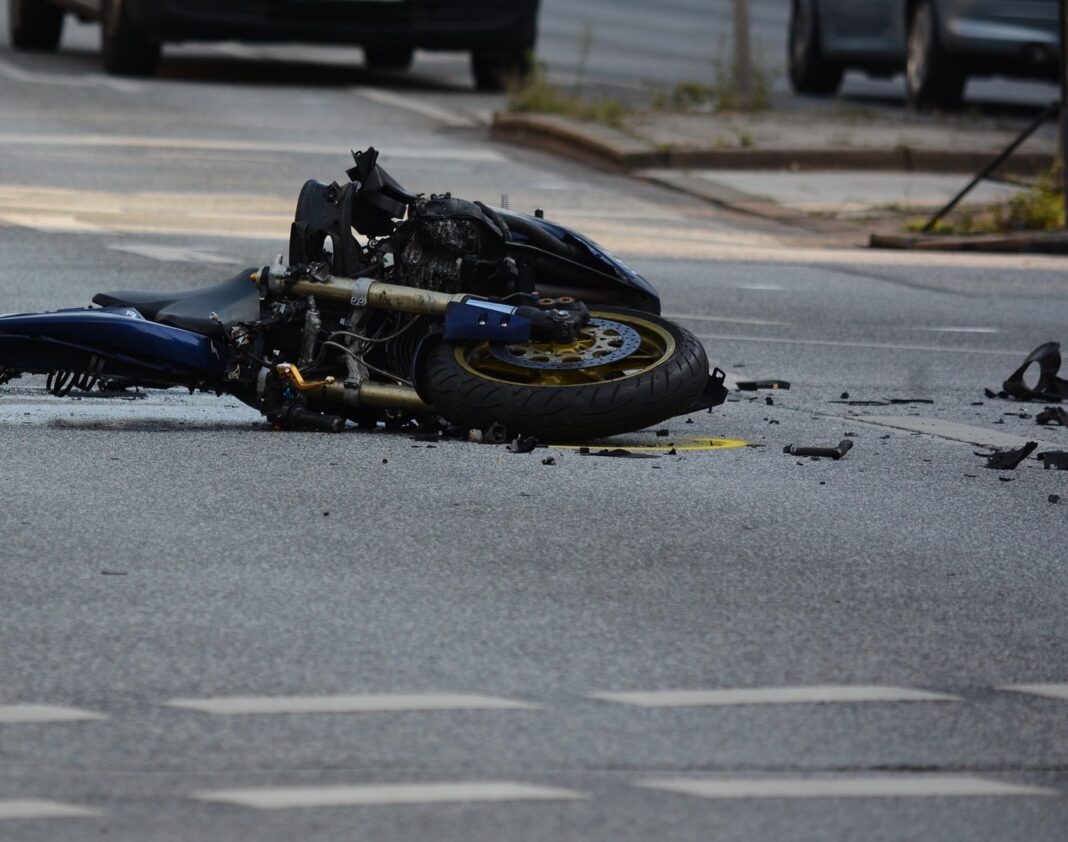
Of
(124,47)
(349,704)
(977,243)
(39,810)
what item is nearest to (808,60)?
(124,47)

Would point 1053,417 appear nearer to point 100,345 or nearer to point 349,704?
point 100,345

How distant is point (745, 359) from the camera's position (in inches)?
404

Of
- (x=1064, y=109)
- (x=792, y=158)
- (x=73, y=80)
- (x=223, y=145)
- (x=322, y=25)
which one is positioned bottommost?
A: (x=73, y=80)

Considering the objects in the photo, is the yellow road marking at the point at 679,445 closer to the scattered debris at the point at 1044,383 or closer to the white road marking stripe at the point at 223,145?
the scattered debris at the point at 1044,383

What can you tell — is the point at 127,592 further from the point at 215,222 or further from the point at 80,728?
the point at 215,222

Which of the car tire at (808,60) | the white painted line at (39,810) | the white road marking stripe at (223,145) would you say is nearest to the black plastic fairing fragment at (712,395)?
the white painted line at (39,810)

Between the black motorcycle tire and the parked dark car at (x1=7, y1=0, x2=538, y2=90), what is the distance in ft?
43.7

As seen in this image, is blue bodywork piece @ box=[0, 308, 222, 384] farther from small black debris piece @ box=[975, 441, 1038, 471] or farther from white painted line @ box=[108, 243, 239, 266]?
white painted line @ box=[108, 243, 239, 266]

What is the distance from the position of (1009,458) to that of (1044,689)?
2774 mm

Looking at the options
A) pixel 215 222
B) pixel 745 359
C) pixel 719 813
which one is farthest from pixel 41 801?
pixel 215 222

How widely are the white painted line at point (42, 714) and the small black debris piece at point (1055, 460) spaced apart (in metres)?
3.98

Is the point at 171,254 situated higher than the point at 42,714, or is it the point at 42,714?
the point at 42,714

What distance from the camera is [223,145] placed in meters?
17.6

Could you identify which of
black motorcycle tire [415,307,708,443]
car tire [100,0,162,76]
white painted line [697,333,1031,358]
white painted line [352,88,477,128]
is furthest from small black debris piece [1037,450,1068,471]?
car tire [100,0,162,76]
